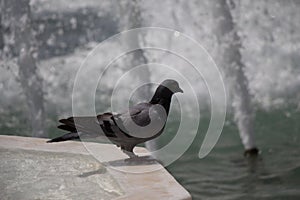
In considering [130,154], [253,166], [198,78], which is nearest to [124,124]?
[130,154]

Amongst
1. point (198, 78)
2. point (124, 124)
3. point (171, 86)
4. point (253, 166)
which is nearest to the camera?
point (124, 124)

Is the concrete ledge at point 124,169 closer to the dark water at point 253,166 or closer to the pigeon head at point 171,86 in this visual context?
the pigeon head at point 171,86

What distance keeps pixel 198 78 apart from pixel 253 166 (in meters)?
2.08

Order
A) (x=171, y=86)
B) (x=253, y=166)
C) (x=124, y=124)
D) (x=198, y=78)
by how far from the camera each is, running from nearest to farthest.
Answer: (x=124, y=124), (x=171, y=86), (x=253, y=166), (x=198, y=78)

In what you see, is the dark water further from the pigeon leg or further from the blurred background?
the pigeon leg

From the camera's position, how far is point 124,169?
289 cm

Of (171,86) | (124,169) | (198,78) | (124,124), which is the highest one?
(198,78)

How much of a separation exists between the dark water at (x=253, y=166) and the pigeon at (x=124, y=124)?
5.50 ft

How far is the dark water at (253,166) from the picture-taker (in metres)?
4.49

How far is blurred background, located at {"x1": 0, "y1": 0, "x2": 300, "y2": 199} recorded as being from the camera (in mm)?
4902

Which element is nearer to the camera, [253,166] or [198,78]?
[253,166]

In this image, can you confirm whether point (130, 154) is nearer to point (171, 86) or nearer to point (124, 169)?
point (124, 169)

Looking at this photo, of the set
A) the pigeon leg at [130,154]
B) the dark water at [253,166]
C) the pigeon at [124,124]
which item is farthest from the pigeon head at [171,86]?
the dark water at [253,166]

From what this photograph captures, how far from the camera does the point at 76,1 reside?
27.7ft
